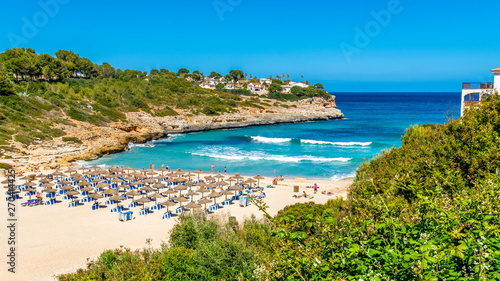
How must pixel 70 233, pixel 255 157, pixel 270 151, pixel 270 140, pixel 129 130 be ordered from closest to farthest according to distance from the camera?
pixel 70 233
pixel 255 157
pixel 270 151
pixel 129 130
pixel 270 140

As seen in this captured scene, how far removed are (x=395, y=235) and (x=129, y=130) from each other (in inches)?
1829

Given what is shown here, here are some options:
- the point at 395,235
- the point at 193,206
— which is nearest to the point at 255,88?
the point at 193,206

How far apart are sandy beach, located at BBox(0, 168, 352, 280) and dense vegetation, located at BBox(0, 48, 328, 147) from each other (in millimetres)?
16480

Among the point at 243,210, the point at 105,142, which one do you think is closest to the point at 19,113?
the point at 105,142

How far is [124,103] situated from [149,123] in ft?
28.4

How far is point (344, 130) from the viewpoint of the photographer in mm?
58375

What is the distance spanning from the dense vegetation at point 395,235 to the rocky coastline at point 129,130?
2436 cm

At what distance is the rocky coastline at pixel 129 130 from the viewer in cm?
2903

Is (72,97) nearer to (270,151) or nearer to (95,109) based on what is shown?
(95,109)

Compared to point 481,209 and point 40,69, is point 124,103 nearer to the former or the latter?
point 40,69

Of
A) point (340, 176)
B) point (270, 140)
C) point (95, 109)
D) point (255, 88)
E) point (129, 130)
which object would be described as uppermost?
point (255, 88)

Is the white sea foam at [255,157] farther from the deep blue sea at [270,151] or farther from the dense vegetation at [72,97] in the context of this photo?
the dense vegetation at [72,97]

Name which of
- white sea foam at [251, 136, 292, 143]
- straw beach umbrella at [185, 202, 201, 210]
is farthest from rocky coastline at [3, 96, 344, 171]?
straw beach umbrella at [185, 202, 201, 210]

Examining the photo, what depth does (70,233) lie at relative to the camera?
14.0 meters
